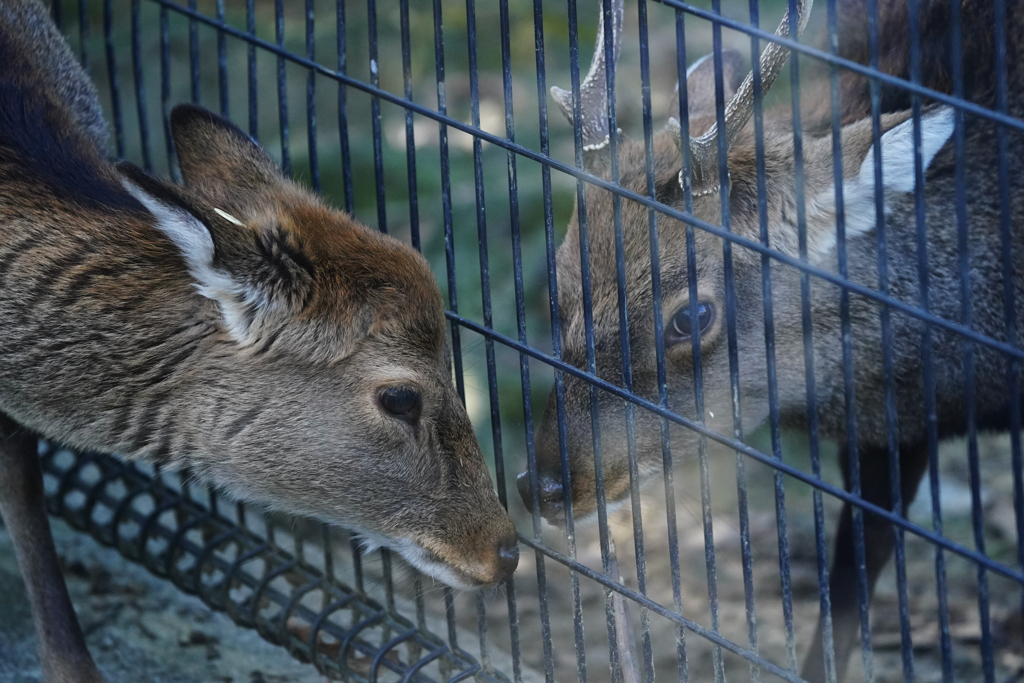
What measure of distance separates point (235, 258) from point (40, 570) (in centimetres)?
152

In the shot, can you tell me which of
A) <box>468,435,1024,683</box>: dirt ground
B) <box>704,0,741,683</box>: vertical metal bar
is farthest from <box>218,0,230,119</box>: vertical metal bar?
<box>468,435,1024,683</box>: dirt ground

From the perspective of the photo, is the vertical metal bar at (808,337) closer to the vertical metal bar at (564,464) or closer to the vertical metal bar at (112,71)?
the vertical metal bar at (564,464)

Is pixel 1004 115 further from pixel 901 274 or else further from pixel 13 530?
pixel 13 530

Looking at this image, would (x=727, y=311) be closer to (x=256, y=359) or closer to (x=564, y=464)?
(x=564, y=464)

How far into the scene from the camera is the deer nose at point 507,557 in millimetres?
3074

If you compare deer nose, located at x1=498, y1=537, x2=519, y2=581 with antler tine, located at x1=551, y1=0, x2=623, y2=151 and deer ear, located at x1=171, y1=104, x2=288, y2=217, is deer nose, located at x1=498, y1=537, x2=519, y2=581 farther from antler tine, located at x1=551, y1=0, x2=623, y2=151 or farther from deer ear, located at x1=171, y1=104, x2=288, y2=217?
antler tine, located at x1=551, y1=0, x2=623, y2=151

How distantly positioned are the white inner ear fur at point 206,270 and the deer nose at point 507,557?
924 mm

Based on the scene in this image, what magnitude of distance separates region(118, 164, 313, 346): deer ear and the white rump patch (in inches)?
65.5

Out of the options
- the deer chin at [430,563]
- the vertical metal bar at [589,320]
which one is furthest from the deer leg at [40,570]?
the vertical metal bar at [589,320]

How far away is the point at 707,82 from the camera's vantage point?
430 centimetres

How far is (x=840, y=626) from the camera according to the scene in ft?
13.2

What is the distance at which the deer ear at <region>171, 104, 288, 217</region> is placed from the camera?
3256mm

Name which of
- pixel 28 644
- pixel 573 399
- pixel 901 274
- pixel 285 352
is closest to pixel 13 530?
pixel 28 644

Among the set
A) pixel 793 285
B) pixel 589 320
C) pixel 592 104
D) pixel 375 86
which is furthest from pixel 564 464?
pixel 592 104
